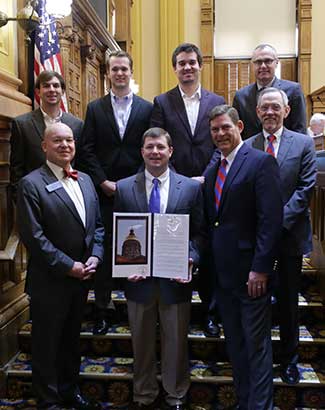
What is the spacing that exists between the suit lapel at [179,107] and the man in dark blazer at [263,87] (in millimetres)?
380

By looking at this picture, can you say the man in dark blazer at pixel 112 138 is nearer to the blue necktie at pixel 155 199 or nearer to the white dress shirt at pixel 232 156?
the blue necktie at pixel 155 199

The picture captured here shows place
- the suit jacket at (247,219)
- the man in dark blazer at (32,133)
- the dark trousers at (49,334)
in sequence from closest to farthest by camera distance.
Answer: the suit jacket at (247,219) → the dark trousers at (49,334) → the man in dark blazer at (32,133)

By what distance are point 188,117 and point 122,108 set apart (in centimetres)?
42

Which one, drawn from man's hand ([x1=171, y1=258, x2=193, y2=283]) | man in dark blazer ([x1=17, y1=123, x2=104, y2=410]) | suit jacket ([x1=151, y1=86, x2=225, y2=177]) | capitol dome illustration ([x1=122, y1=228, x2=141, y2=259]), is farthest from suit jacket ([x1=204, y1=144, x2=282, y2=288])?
man in dark blazer ([x1=17, y1=123, x2=104, y2=410])

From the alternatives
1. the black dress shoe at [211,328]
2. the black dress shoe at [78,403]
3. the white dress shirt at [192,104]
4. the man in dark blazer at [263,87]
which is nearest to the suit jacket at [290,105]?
the man in dark blazer at [263,87]

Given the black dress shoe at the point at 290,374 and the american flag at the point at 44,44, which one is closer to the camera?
the black dress shoe at the point at 290,374

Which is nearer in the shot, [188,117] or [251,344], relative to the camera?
[251,344]

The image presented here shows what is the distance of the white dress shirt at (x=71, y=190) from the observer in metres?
2.57

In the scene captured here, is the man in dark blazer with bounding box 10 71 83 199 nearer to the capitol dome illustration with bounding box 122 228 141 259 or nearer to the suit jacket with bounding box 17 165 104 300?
the suit jacket with bounding box 17 165 104 300

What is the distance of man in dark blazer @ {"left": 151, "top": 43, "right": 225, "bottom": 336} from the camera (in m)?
2.94

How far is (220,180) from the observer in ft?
8.07

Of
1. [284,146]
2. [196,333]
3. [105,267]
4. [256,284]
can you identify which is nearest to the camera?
[256,284]

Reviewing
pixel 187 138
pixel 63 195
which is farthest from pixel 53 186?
pixel 187 138

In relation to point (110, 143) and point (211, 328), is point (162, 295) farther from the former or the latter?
point (110, 143)
